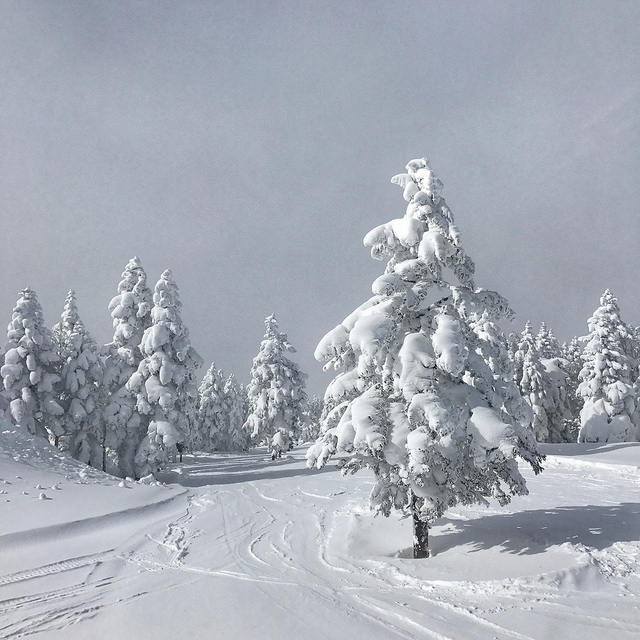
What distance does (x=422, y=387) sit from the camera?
966 centimetres

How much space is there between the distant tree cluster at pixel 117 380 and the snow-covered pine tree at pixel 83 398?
0.23 feet

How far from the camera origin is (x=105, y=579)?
9.23 metres

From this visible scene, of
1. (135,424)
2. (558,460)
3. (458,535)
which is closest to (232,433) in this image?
(135,424)

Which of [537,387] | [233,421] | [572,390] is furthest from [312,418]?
[537,387]

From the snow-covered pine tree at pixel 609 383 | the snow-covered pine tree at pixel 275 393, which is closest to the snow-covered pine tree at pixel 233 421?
Result: the snow-covered pine tree at pixel 275 393

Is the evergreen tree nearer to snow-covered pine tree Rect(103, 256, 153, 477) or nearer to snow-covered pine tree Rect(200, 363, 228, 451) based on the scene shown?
snow-covered pine tree Rect(200, 363, 228, 451)

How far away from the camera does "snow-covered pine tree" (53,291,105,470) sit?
32625 mm

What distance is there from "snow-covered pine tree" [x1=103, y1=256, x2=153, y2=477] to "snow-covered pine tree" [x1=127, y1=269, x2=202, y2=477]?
39.6 inches

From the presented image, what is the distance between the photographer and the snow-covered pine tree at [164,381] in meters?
27.9

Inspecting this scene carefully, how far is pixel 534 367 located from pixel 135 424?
35.9 meters

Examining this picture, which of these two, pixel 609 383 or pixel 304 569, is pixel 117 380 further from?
pixel 609 383

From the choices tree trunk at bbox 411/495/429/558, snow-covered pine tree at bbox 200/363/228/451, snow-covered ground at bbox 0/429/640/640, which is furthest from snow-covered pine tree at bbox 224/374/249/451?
tree trunk at bbox 411/495/429/558

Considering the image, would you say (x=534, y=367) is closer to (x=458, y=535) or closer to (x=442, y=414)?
(x=458, y=535)

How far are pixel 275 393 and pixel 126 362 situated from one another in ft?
50.5
